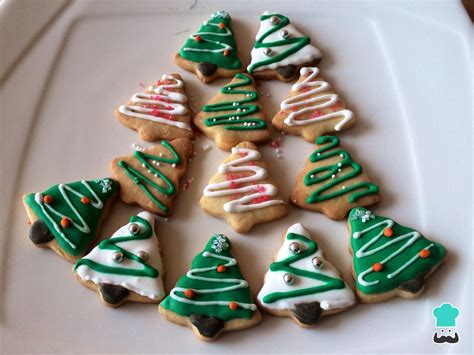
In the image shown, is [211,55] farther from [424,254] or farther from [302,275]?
[424,254]

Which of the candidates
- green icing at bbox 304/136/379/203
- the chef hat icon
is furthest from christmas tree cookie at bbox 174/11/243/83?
the chef hat icon

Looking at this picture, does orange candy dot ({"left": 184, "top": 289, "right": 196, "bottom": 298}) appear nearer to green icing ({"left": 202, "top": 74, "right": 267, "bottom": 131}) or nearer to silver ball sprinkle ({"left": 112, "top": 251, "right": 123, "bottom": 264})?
silver ball sprinkle ({"left": 112, "top": 251, "right": 123, "bottom": 264})

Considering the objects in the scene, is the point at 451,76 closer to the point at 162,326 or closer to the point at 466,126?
the point at 466,126

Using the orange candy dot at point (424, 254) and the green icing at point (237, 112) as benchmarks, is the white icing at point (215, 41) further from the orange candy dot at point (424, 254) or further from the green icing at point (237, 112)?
the orange candy dot at point (424, 254)

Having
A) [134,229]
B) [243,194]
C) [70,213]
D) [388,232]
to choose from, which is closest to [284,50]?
[243,194]

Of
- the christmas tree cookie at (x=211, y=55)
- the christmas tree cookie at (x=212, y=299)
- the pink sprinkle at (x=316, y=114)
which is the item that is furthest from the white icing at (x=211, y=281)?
the christmas tree cookie at (x=211, y=55)
